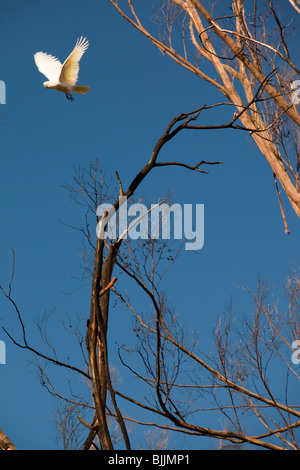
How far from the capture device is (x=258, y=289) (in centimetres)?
333

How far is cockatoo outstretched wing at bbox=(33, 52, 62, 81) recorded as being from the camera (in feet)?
8.82

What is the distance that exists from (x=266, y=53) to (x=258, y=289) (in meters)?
1.78

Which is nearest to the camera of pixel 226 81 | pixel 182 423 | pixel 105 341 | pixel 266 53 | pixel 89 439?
pixel 105 341

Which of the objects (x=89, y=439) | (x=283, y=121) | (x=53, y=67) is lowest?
(x=89, y=439)

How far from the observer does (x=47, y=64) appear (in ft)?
9.32

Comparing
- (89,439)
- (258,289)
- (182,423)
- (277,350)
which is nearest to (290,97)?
(258,289)

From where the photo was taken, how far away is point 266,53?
3.87 m

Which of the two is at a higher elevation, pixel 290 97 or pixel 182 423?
pixel 290 97

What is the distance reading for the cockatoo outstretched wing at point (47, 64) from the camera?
2.69 m

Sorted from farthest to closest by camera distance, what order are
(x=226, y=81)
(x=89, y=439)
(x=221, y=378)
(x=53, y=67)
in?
(x=226, y=81) < (x=221, y=378) < (x=53, y=67) < (x=89, y=439)

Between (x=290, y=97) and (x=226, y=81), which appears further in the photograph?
(x=226, y=81)

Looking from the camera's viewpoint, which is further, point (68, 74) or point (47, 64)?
point (47, 64)
